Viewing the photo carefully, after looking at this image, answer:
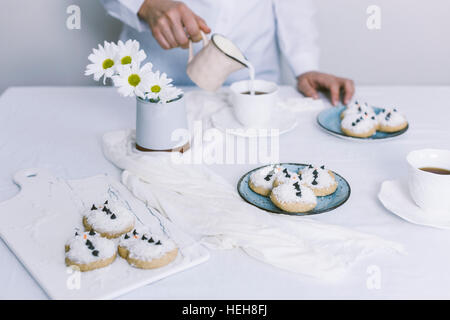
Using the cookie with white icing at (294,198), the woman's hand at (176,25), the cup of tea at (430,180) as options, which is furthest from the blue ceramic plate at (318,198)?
the woman's hand at (176,25)

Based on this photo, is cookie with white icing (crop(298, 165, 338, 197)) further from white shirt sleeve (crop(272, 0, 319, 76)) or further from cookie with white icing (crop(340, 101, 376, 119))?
white shirt sleeve (crop(272, 0, 319, 76))

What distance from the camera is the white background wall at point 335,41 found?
2.23 meters

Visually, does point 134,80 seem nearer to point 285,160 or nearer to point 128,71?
point 128,71

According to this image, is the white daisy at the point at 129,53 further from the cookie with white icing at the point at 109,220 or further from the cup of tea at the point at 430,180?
the cup of tea at the point at 430,180

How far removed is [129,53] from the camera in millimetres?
1014

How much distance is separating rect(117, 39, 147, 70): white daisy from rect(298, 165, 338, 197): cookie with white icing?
1.30 feet

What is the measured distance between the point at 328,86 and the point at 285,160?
46 centimetres

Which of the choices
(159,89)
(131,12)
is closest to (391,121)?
(159,89)

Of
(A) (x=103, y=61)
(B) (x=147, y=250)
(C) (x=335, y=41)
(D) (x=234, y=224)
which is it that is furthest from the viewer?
(C) (x=335, y=41)

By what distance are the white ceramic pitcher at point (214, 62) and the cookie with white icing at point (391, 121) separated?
36 cm

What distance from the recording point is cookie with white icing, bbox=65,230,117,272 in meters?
0.72

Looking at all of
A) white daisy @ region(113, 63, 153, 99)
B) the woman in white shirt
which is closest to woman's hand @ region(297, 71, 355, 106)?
the woman in white shirt

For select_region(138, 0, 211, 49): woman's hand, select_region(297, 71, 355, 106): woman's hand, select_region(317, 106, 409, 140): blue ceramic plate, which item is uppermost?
select_region(138, 0, 211, 49): woman's hand

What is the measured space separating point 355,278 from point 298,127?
1.99 feet
